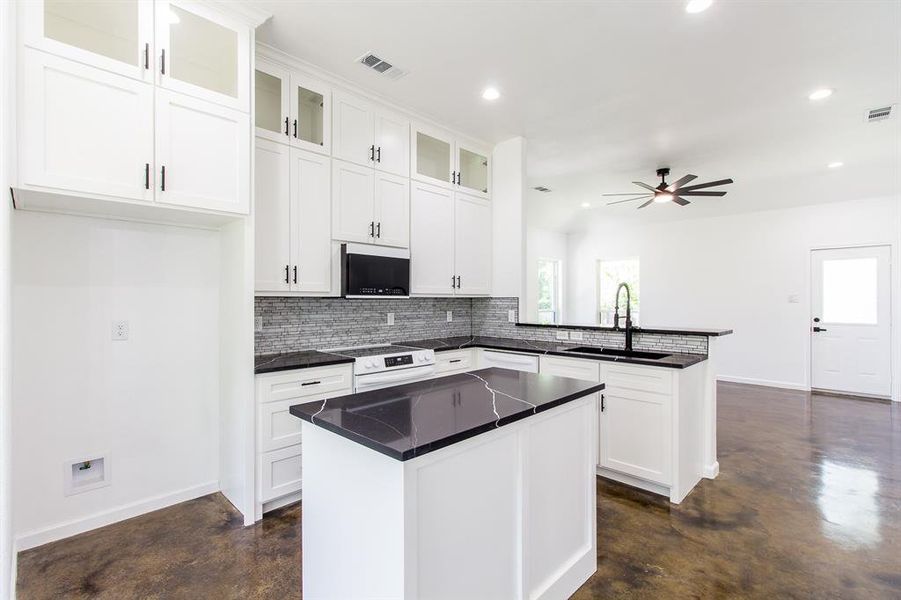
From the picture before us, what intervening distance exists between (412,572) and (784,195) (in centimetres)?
686

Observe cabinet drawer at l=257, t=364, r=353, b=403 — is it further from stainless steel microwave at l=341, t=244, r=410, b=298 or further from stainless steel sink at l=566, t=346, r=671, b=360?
stainless steel sink at l=566, t=346, r=671, b=360

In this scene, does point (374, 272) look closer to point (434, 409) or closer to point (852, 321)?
point (434, 409)

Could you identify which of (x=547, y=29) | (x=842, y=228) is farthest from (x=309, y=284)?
(x=842, y=228)

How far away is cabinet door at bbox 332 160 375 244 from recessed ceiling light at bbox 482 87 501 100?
1.08m

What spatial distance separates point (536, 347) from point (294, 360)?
76.1 inches

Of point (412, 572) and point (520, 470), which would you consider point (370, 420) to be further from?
point (520, 470)

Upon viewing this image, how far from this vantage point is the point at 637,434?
9.45ft

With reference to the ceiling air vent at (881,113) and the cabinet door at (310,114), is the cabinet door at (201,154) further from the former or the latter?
the ceiling air vent at (881,113)

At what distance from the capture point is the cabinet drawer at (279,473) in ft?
8.21

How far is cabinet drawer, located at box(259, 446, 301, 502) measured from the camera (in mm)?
2504

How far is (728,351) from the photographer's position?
6.47 metres

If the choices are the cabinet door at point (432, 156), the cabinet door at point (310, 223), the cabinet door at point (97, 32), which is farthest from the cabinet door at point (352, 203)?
the cabinet door at point (97, 32)

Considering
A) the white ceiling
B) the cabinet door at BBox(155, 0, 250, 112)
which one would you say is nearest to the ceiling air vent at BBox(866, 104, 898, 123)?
the white ceiling

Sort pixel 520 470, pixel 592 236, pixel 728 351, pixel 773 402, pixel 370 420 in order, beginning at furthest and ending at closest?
pixel 592 236 < pixel 728 351 < pixel 773 402 < pixel 520 470 < pixel 370 420
